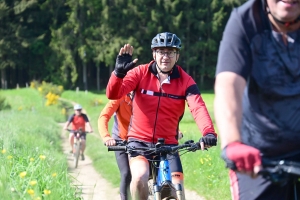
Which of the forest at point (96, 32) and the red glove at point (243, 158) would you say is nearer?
the red glove at point (243, 158)

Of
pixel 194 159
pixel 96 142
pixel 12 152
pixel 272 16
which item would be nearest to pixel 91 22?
pixel 96 142

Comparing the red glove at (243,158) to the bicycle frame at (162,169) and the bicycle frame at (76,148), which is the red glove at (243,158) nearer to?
the bicycle frame at (162,169)

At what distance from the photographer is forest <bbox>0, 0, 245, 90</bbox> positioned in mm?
58469

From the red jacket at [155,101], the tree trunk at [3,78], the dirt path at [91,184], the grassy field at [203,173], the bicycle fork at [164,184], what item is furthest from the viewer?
the tree trunk at [3,78]

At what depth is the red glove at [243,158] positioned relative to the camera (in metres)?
2.71

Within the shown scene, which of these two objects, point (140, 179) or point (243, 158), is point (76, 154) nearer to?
point (140, 179)

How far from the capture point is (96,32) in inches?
2336

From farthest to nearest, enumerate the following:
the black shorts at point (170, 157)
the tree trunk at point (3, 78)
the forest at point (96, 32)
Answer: the tree trunk at point (3, 78)
the forest at point (96, 32)
the black shorts at point (170, 157)

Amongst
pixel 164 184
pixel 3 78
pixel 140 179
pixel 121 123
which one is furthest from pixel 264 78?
pixel 3 78

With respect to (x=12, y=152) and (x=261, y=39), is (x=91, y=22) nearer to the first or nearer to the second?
(x=12, y=152)

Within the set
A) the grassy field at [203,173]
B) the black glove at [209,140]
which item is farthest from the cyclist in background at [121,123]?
the grassy field at [203,173]

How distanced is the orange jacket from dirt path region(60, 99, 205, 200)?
2.40 feet

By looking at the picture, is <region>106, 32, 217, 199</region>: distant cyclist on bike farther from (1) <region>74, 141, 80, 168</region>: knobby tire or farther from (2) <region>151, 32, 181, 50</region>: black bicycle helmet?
(1) <region>74, 141, 80, 168</region>: knobby tire

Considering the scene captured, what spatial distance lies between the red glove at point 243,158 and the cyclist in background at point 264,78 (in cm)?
25
